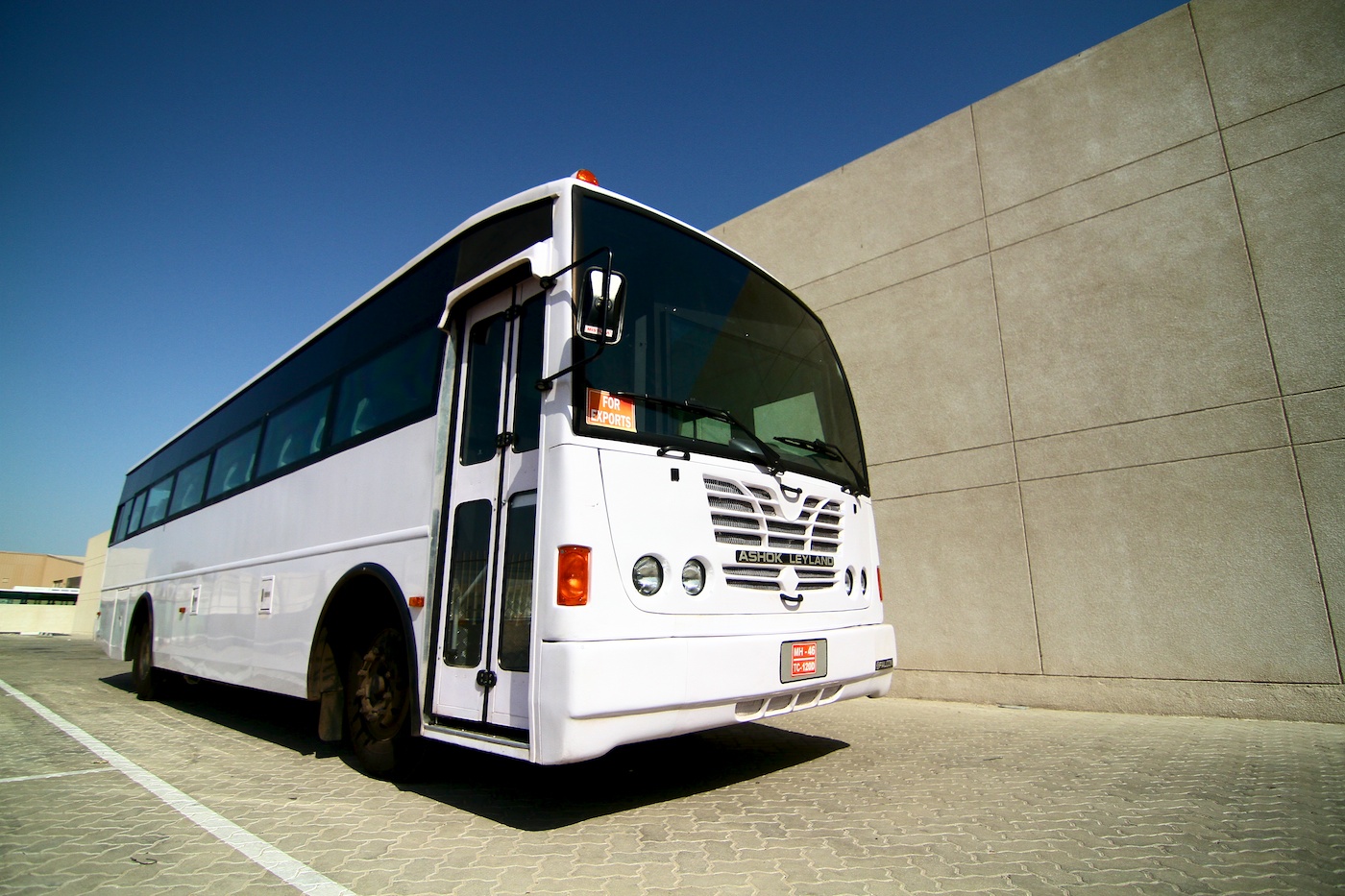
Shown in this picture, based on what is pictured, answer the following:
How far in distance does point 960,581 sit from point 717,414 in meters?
5.57

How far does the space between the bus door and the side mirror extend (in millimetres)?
519

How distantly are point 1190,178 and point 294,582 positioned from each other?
9.03 metres

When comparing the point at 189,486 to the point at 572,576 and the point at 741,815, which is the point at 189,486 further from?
the point at 741,815

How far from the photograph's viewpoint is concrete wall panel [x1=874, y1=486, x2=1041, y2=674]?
789 centimetres

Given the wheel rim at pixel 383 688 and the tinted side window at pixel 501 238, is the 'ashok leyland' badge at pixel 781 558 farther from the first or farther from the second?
the wheel rim at pixel 383 688

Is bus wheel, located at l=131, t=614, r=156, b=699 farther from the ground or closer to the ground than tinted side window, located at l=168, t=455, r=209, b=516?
closer to the ground

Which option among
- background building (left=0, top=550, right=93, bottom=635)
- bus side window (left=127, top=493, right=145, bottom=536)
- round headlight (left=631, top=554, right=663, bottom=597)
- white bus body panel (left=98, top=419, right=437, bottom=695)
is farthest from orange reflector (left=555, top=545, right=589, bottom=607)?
background building (left=0, top=550, right=93, bottom=635)

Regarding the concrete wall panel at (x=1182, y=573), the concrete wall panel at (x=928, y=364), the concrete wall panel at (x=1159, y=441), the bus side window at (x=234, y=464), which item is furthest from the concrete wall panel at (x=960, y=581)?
the bus side window at (x=234, y=464)

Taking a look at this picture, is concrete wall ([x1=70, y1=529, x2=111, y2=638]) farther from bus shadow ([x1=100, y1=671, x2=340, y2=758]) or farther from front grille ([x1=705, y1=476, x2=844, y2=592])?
front grille ([x1=705, y1=476, x2=844, y2=592])

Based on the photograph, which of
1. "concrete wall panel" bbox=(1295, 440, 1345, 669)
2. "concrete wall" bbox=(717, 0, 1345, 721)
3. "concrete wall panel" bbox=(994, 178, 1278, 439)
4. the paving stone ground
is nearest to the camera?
the paving stone ground

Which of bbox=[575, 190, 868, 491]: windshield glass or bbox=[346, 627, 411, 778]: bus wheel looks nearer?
bbox=[575, 190, 868, 491]: windshield glass

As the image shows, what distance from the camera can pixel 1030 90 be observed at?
857 cm

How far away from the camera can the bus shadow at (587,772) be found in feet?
13.1

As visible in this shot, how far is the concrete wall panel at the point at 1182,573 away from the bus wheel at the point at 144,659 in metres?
10.4
